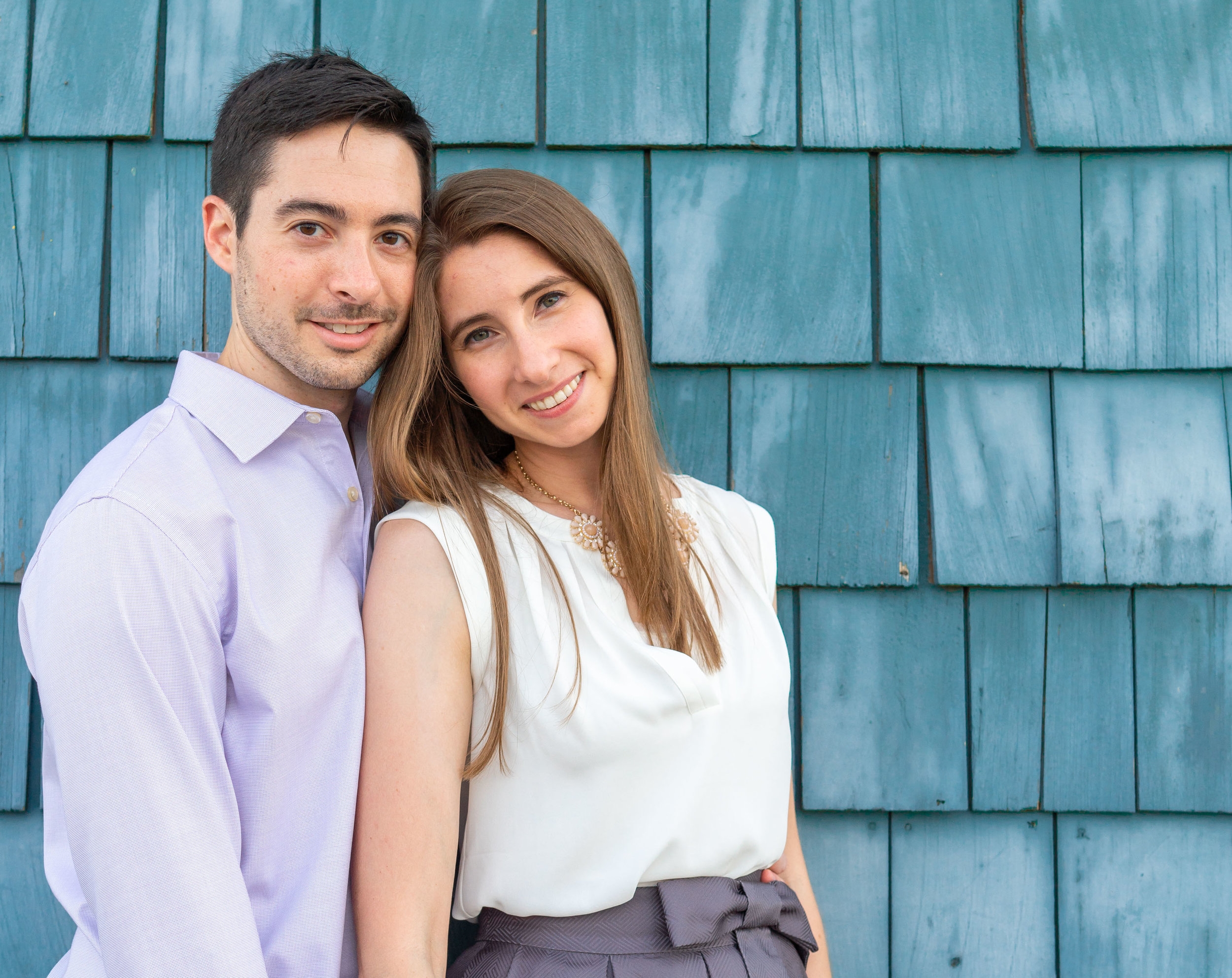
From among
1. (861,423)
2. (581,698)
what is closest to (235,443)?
(581,698)

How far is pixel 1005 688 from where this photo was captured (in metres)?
1.88

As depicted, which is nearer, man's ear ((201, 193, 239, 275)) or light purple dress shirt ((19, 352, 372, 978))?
light purple dress shirt ((19, 352, 372, 978))

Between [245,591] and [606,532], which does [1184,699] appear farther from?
[245,591]

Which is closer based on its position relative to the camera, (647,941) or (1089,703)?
(647,941)

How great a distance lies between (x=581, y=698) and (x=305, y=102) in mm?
1021

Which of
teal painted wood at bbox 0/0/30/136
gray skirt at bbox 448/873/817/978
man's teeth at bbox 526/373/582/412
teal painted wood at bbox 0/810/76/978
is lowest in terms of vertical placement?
teal painted wood at bbox 0/810/76/978

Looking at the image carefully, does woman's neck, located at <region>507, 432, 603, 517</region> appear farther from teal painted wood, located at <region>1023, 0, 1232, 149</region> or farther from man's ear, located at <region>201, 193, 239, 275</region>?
teal painted wood, located at <region>1023, 0, 1232, 149</region>

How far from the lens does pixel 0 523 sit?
1815mm

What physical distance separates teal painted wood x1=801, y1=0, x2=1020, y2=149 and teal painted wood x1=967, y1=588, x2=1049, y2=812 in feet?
3.15

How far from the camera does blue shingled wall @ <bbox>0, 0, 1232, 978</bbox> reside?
183 cm

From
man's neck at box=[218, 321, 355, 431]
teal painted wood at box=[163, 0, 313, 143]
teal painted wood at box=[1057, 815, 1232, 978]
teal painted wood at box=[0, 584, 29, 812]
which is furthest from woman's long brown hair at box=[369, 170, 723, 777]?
teal painted wood at box=[1057, 815, 1232, 978]

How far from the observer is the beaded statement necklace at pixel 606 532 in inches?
62.4

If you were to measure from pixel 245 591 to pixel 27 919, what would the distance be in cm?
115

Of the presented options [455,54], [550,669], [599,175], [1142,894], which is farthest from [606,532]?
[1142,894]
